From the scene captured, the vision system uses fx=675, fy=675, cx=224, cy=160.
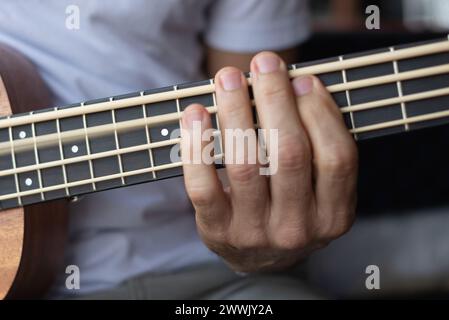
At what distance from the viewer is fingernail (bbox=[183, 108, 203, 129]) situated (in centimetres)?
56

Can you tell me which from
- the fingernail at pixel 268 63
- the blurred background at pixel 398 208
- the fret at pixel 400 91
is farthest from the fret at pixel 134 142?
the blurred background at pixel 398 208

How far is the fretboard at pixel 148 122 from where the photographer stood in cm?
55

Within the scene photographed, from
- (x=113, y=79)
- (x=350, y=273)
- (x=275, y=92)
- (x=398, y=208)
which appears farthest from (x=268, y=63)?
(x=398, y=208)

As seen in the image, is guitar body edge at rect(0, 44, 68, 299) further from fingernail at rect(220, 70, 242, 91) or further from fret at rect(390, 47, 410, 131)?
fret at rect(390, 47, 410, 131)

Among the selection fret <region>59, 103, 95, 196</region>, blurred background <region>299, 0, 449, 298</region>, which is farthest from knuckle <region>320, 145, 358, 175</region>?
blurred background <region>299, 0, 449, 298</region>

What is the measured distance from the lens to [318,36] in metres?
1.36

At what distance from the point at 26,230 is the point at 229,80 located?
10.1 inches

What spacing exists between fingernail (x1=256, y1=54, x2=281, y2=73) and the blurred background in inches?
21.9

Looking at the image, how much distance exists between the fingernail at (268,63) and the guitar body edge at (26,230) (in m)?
0.25

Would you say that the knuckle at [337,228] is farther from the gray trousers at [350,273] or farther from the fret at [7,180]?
the fret at [7,180]

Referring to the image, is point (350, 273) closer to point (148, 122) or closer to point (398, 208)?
point (398, 208)

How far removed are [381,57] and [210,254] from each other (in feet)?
1.14

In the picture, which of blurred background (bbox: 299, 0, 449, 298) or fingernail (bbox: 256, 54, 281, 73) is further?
blurred background (bbox: 299, 0, 449, 298)
